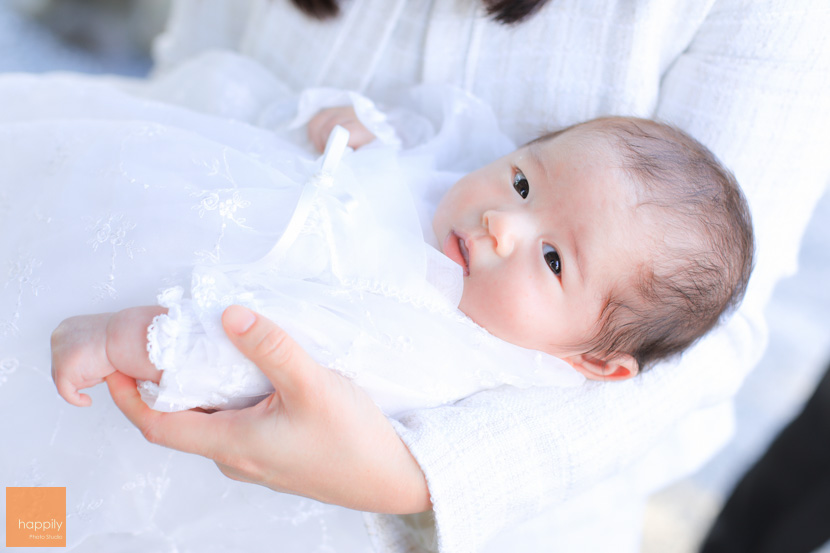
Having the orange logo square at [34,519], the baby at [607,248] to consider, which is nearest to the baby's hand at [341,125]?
the baby at [607,248]

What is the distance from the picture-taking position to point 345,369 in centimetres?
76

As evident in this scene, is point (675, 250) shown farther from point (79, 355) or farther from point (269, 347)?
point (79, 355)

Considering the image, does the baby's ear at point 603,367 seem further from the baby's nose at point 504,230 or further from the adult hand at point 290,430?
the adult hand at point 290,430

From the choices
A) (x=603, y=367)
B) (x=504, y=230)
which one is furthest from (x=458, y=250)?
(x=603, y=367)

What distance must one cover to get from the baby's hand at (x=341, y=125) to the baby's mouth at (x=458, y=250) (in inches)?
12.7

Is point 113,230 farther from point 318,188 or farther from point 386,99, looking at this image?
point 386,99

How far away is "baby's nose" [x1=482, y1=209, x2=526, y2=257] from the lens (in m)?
0.88

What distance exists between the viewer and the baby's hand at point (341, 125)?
115cm

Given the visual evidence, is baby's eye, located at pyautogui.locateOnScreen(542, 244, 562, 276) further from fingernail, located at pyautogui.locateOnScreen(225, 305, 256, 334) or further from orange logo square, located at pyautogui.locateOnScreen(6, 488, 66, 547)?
orange logo square, located at pyautogui.locateOnScreen(6, 488, 66, 547)

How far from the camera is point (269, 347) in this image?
0.67m

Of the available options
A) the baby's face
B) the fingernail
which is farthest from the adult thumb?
the baby's face

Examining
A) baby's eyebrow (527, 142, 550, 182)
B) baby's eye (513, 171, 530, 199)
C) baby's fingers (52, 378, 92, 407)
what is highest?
baby's eyebrow (527, 142, 550, 182)

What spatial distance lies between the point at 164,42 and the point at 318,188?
3.78 ft

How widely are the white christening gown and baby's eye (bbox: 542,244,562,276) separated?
0.46 ft
